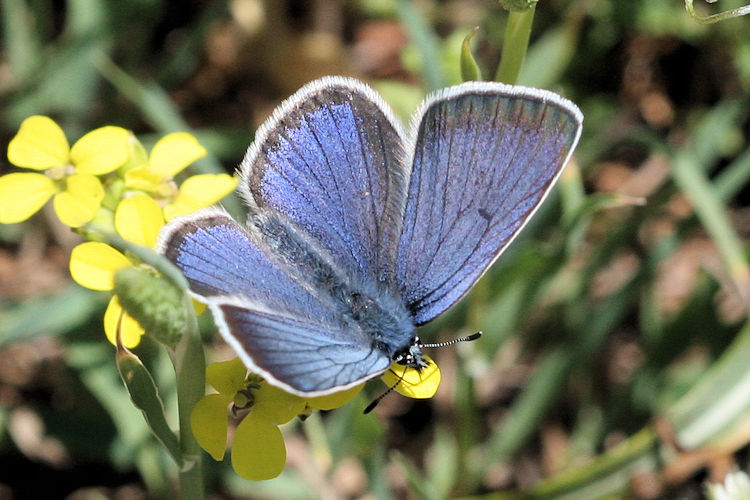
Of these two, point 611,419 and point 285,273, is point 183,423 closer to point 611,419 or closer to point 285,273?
point 285,273

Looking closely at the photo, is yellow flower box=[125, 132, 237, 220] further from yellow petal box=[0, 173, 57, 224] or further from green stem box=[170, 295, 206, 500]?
green stem box=[170, 295, 206, 500]

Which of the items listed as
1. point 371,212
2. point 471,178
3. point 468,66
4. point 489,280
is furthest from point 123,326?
point 489,280

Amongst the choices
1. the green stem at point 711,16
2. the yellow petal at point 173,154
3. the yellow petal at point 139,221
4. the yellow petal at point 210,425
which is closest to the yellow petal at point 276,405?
the yellow petal at point 210,425

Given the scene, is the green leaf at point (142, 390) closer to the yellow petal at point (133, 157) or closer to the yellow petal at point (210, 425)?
the yellow petal at point (210, 425)

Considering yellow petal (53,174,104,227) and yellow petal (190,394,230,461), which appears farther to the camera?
yellow petal (53,174,104,227)

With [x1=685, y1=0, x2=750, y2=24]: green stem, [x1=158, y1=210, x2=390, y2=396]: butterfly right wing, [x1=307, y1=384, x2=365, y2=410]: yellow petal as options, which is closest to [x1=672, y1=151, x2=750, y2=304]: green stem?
[x1=685, y1=0, x2=750, y2=24]: green stem

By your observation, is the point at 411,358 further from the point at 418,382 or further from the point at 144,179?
the point at 144,179

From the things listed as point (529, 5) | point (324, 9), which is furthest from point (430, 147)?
point (324, 9)
